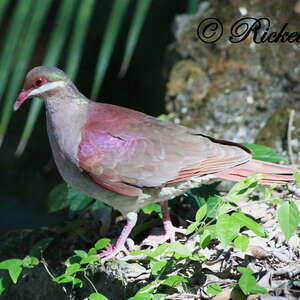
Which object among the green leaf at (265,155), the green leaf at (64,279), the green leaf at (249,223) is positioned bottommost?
the green leaf at (64,279)

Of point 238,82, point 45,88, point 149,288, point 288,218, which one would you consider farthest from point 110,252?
point 238,82

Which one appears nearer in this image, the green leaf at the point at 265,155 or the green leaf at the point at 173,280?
the green leaf at the point at 173,280

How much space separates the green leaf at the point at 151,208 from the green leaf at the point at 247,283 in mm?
1343

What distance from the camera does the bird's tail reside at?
4.02 m

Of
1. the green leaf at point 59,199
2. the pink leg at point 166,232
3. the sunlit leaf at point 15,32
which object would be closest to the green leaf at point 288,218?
the pink leg at point 166,232

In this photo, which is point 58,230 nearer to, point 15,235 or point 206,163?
point 15,235

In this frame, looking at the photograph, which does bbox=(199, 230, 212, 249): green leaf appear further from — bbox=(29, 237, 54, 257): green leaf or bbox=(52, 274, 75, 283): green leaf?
bbox=(29, 237, 54, 257): green leaf

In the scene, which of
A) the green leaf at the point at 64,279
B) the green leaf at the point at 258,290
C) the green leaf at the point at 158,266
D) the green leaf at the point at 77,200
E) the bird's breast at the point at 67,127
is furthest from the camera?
the green leaf at the point at 77,200

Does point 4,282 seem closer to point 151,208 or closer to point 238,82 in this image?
point 151,208

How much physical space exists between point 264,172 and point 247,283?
41.3 inches

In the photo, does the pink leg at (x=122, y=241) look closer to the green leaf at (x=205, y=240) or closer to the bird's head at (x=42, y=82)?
the green leaf at (x=205, y=240)

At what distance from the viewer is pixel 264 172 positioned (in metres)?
4.07

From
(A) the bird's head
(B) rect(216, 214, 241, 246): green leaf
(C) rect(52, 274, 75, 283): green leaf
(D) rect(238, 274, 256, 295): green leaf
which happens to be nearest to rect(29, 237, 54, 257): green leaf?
(C) rect(52, 274, 75, 283): green leaf

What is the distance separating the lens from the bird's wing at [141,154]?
407 centimetres
